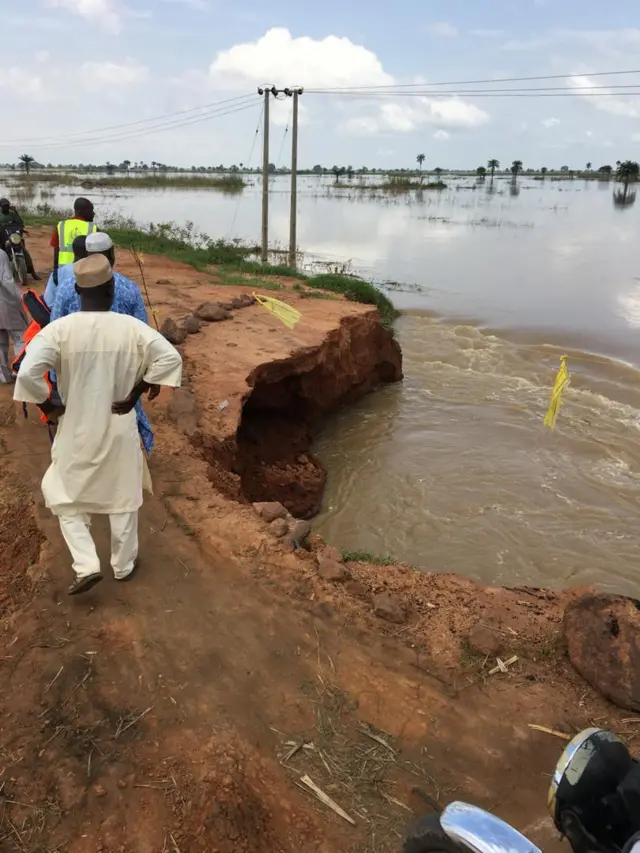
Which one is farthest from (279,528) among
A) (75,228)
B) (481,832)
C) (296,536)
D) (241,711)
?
(75,228)

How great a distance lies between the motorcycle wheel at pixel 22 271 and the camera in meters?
10.5

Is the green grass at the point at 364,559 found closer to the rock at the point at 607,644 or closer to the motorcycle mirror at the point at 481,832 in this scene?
the rock at the point at 607,644

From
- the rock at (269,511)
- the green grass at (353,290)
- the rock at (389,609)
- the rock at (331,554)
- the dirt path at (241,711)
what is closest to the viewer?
the dirt path at (241,711)

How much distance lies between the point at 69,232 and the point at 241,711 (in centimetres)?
381

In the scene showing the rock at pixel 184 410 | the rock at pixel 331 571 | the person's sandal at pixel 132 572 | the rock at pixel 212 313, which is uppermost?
the rock at pixel 212 313

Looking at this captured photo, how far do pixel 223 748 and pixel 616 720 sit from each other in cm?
186

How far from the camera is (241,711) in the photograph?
8.91 feet

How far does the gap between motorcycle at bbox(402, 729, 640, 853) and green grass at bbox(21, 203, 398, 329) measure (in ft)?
35.5

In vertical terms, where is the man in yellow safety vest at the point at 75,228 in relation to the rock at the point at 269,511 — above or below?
above

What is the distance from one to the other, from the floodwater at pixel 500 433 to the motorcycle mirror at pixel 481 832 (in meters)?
3.80

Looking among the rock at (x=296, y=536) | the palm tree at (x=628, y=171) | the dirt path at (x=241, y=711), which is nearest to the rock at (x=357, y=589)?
the dirt path at (x=241, y=711)

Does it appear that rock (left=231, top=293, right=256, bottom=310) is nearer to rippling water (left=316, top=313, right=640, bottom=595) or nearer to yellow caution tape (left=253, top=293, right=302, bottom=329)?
yellow caution tape (left=253, top=293, right=302, bottom=329)

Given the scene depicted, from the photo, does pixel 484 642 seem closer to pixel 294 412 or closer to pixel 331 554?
pixel 331 554

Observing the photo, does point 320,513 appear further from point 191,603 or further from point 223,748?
point 223,748
